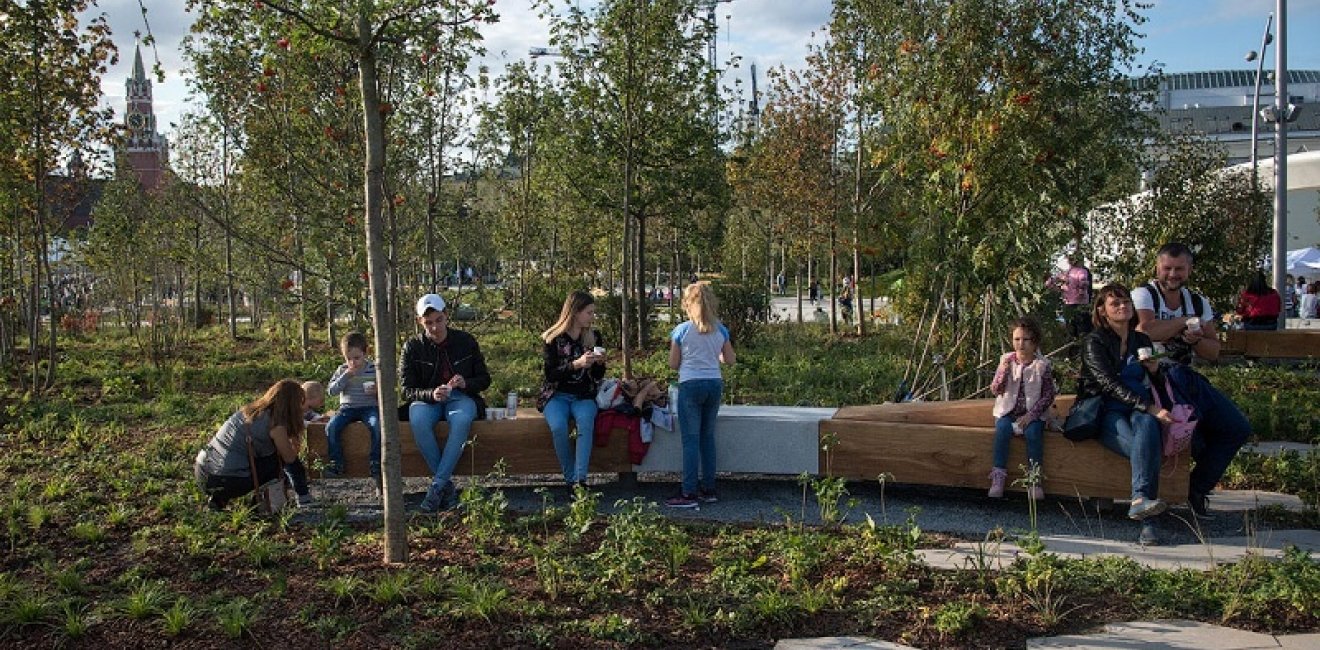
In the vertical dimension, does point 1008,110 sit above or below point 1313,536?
above

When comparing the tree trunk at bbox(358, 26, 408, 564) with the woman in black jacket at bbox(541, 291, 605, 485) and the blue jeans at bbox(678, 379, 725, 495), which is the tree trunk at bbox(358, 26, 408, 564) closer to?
the woman in black jacket at bbox(541, 291, 605, 485)

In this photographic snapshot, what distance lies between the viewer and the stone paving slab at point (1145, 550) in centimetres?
505

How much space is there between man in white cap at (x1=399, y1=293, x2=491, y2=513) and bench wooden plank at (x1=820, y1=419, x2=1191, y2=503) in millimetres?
2314

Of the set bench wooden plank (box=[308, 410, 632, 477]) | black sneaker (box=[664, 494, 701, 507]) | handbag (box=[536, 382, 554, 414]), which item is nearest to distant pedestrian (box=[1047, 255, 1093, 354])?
black sneaker (box=[664, 494, 701, 507])

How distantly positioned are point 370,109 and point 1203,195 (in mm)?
16008

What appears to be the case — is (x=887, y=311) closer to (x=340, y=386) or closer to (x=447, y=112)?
(x=447, y=112)

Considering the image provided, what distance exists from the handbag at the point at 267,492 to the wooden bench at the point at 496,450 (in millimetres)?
407

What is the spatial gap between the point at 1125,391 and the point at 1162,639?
2021 mm

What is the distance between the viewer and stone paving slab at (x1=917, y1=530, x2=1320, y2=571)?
16.6 ft

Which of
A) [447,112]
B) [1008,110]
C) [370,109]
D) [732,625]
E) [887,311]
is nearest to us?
[732,625]

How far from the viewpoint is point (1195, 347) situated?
636 centimetres

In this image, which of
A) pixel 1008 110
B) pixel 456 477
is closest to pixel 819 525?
pixel 456 477

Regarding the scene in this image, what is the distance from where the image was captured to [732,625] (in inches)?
164

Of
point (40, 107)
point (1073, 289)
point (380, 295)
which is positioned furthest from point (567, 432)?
point (40, 107)
